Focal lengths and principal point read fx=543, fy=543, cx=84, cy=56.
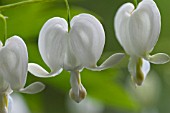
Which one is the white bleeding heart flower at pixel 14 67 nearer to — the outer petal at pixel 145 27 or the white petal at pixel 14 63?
the white petal at pixel 14 63

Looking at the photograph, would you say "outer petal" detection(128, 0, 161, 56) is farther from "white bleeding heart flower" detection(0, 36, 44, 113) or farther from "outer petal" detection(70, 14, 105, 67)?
"white bleeding heart flower" detection(0, 36, 44, 113)

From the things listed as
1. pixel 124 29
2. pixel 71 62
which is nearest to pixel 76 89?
pixel 71 62

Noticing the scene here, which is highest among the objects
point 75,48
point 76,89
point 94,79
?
point 75,48

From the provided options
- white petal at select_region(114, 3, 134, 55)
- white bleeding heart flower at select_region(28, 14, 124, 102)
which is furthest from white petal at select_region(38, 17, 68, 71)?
white petal at select_region(114, 3, 134, 55)

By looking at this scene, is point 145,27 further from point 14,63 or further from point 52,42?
point 14,63

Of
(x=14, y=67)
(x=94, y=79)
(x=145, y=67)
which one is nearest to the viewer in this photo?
(x=14, y=67)
